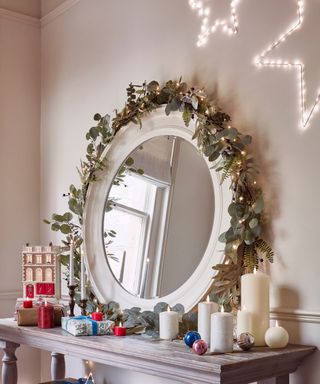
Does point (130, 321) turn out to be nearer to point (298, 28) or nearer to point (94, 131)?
point (94, 131)

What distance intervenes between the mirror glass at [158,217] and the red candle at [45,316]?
0.37 metres

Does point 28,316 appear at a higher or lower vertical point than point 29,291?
lower

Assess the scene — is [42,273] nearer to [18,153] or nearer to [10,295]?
[10,295]

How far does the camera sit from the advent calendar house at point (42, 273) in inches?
122

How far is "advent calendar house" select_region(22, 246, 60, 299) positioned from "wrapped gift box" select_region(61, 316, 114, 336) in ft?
1.45

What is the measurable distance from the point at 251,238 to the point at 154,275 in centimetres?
61

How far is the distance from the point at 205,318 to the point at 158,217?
0.64m

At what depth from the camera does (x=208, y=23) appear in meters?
2.73

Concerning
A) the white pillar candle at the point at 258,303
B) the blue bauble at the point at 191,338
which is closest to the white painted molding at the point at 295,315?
the white pillar candle at the point at 258,303

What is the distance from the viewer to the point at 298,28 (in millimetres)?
2326

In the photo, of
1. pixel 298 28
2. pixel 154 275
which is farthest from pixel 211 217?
pixel 298 28

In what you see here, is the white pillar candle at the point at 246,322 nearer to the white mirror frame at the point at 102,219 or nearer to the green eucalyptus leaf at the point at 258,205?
the white mirror frame at the point at 102,219

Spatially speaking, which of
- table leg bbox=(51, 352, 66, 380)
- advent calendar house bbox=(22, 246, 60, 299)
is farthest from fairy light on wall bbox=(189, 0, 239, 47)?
table leg bbox=(51, 352, 66, 380)

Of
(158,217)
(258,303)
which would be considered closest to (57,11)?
(158,217)
